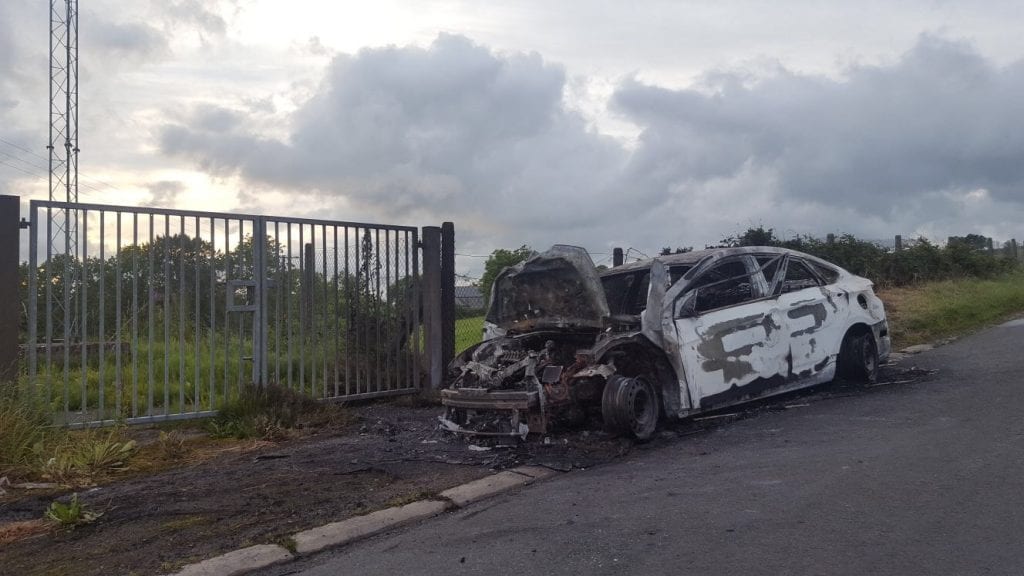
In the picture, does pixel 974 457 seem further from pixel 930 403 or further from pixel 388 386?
pixel 388 386

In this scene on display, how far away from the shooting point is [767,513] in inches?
181

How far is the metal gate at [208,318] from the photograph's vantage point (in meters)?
7.40

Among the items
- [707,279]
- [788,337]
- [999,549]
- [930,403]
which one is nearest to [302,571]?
[999,549]

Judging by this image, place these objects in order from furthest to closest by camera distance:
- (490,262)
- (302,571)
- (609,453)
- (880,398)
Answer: (490,262) → (880,398) → (609,453) → (302,571)

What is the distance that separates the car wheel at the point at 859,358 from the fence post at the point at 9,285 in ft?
26.3

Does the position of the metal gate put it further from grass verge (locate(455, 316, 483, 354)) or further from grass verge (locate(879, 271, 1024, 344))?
grass verge (locate(879, 271, 1024, 344))

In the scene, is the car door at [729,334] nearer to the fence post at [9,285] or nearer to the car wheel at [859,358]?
the car wheel at [859,358]

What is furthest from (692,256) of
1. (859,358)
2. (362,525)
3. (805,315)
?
(362,525)

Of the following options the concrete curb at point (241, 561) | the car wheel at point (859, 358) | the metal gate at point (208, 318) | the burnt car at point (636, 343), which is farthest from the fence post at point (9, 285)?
the car wheel at point (859, 358)

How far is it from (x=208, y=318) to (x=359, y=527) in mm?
4232

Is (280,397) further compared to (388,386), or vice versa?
(388,386)

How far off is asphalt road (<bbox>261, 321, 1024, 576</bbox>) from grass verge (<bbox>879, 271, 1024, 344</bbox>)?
686cm

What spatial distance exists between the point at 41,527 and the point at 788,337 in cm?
637

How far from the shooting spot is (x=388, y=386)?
31.8 feet
